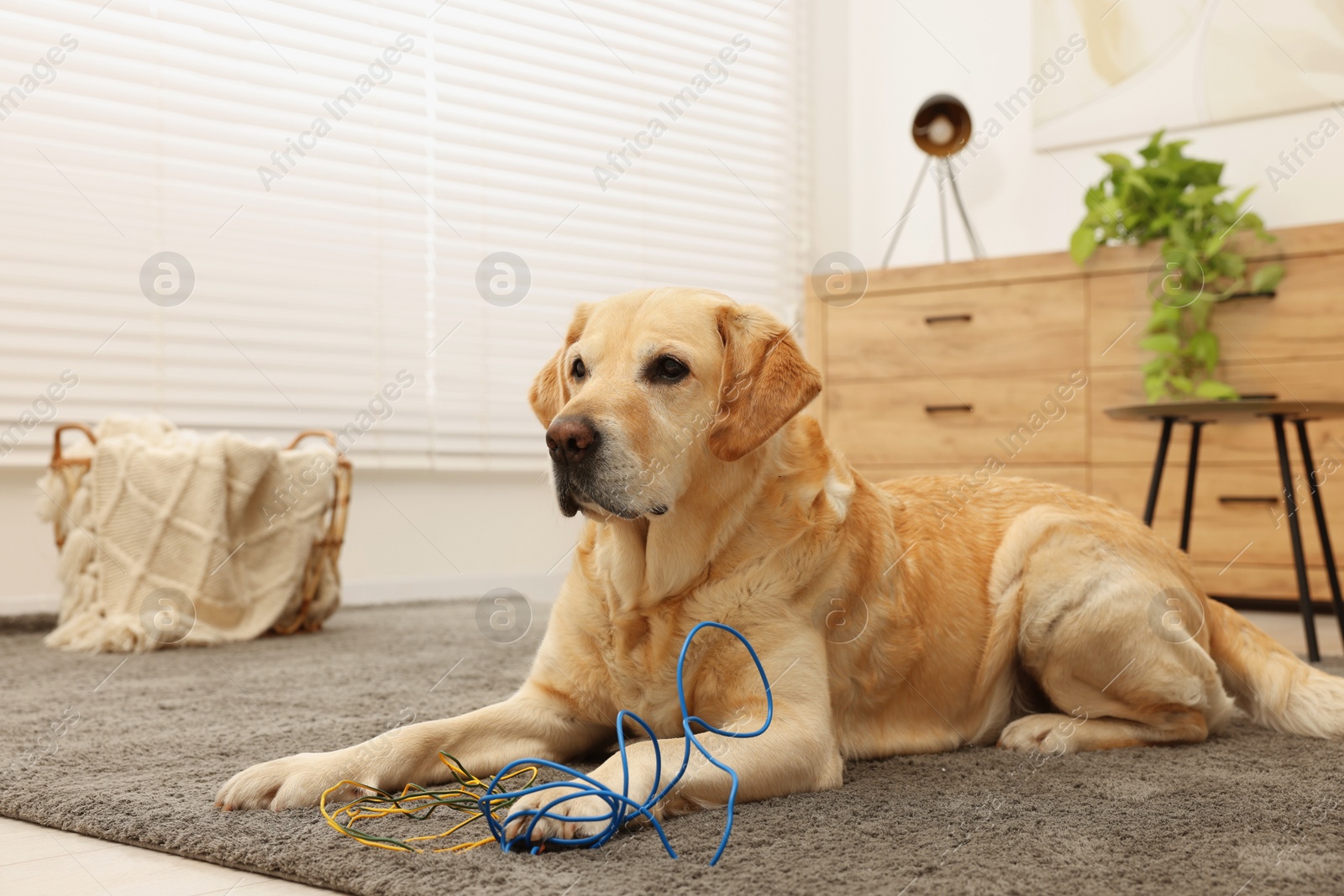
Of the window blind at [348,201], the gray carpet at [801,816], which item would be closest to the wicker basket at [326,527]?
the window blind at [348,201]

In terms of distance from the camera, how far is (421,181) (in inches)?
198

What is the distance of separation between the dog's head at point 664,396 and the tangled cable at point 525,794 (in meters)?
0.27

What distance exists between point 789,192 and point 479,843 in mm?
5727

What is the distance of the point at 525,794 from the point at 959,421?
3.91 metres

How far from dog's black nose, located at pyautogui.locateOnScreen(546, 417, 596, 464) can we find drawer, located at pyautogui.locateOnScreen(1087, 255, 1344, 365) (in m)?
3.61

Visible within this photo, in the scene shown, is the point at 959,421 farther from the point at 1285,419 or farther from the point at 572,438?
the point at 572,438

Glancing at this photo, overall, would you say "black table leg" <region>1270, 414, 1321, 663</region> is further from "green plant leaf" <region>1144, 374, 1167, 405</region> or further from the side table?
"green plant leaf" <region>1144, 374, 1167, 405</region>

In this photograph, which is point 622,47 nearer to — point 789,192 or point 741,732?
point 789,192

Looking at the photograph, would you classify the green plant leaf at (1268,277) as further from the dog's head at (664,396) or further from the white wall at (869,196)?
the dog's head at (664,396)

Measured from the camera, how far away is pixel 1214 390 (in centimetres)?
435

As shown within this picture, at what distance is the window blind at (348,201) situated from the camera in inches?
158

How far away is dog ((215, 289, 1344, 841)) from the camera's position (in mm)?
1728

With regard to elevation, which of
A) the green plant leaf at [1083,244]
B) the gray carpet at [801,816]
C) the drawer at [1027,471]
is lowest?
the gray carpet at [801,816]

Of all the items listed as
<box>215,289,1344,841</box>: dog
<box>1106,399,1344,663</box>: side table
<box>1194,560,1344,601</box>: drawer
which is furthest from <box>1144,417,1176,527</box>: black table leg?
<box>215,289,1344,841</box>: dog
